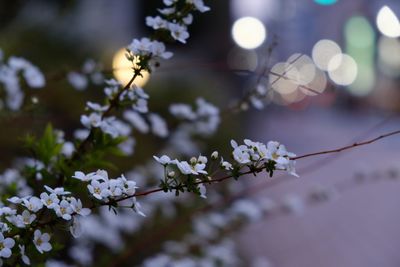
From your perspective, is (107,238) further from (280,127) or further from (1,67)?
(280,127)

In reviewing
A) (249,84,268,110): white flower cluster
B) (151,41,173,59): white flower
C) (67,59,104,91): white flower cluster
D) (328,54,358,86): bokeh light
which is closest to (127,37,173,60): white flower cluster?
(151,41,173,59): white flower

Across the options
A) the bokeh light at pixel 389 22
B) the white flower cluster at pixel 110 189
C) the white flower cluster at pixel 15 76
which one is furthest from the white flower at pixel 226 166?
the white flower cluster at pixel 15 76

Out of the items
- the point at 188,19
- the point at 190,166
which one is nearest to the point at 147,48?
the point at 188,19

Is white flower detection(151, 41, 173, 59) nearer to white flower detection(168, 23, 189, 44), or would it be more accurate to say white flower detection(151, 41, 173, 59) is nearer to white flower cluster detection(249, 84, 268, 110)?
white flower detection(168, 23, 189, 44)

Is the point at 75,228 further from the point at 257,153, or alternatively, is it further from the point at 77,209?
the point at 257,153

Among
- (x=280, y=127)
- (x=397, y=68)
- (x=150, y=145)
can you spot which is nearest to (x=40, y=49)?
(x=150, y=145)

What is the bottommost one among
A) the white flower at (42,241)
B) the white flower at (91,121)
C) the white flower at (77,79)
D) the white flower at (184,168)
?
the white flower at (42,241)

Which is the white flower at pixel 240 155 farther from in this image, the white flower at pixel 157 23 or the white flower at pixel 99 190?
the white flower at pixel 157 23
